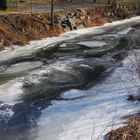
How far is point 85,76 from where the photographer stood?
20.0 meters

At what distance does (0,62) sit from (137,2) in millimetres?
28663

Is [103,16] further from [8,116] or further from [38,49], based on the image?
[8,116]

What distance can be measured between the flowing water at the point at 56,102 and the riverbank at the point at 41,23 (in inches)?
136

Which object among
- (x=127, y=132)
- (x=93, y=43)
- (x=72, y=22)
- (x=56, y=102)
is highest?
(x=72, y=22)

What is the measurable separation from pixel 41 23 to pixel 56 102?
1611 centimetres

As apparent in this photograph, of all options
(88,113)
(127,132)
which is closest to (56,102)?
(88,113)

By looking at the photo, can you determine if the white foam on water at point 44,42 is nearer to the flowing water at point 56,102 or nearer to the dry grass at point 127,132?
the flowing water at point 56,102

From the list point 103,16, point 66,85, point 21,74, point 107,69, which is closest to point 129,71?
point 107,69

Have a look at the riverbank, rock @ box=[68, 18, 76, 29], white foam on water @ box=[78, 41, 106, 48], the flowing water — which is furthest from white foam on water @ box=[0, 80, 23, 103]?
Result: rock @ box=[68, 18, 76, 29]

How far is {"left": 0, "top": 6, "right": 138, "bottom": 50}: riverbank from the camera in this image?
28.0 meters

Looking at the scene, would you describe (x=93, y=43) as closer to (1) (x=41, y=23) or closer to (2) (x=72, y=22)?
(1) (x=41, y=23)

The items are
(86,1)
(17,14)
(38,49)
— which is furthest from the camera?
(86,1)

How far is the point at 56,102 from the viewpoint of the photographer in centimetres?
1619

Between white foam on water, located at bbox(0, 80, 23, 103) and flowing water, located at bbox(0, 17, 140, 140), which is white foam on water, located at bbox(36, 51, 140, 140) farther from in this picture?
white foam on water, located at bbox(0, 80, 23, 103)
